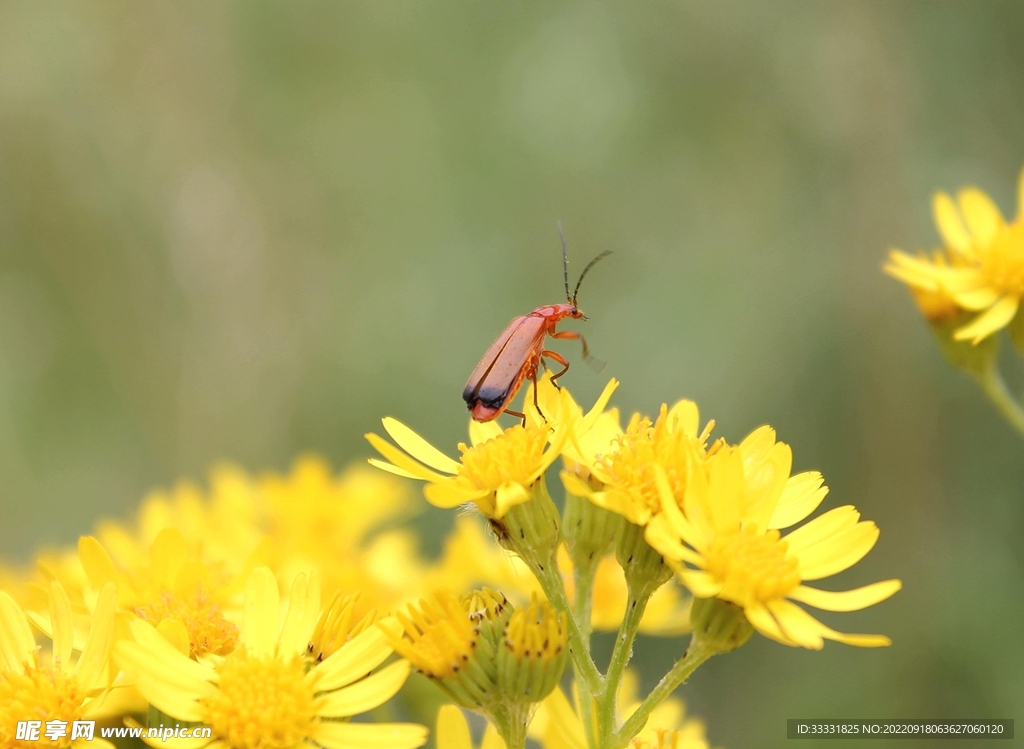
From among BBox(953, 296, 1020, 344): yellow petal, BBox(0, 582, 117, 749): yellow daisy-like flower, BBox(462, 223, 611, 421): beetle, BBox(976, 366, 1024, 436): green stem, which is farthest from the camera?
BBox(953, 296, 1020, 344): yellow petal

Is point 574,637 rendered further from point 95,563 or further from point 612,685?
point 95,563

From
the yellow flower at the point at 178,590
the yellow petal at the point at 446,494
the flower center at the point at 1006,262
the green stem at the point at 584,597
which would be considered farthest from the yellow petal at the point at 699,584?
the flower center at the point at 1006,262

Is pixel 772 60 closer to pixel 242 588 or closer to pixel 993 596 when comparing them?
pixel 993 596

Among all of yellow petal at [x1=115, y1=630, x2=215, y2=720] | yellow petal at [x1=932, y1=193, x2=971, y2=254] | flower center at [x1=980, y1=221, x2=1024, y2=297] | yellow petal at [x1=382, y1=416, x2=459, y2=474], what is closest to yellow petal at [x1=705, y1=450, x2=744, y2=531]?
yellow petal at [x1=382, y1=416, x2=459, y2=474]

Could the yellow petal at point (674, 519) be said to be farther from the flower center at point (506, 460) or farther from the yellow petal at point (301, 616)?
the yellow petal at point (301, 616)

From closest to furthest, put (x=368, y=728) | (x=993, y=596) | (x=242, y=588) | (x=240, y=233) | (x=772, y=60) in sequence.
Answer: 1. (x=368, y=728)
2. (x=242, y=588)
3. (x=993, y=596)
4. (x=240, y=233)
5. (x=772, y=60)

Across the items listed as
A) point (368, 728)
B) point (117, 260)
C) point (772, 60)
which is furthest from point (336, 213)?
point (368, 728)

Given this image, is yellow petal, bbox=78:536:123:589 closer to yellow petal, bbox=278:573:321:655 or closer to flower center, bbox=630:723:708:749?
yellow petal, bbox=278:573:321:655
